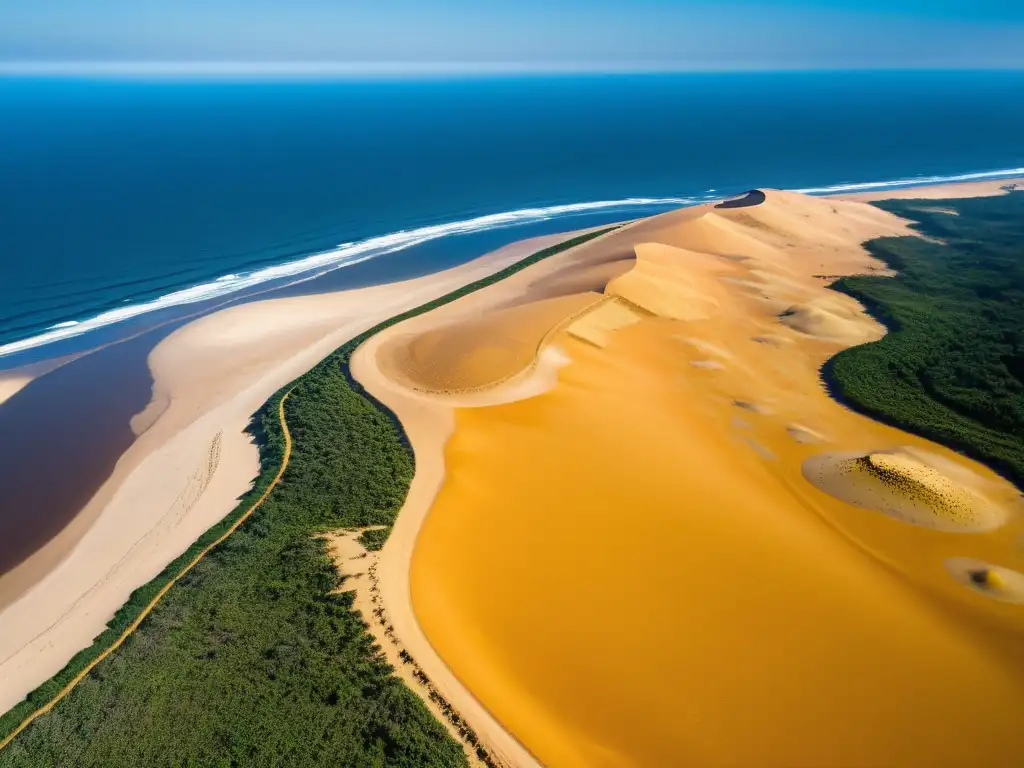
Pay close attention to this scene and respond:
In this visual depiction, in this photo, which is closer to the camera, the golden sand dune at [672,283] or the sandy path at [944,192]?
the golden sand dune at [672,283]

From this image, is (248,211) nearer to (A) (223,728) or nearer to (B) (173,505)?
(B) (173,505)

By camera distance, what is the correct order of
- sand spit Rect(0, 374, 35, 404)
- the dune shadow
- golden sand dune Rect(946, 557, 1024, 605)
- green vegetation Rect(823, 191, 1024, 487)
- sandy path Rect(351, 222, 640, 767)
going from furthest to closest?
1. the dune shadow
2. sand spit Rect(0, 374, 35, 404)
3. green vegetation Rect(823, 191, 1024, 487)
4. golden sand dune Rect(946, 557, 1024, 605)
5. sandy path Rect(351, 222, 640, 767)

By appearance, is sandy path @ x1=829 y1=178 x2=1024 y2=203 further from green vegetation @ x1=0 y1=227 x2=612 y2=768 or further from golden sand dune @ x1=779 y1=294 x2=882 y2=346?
green vegetation @ x1=0 y1=227 x2=612 y2=768

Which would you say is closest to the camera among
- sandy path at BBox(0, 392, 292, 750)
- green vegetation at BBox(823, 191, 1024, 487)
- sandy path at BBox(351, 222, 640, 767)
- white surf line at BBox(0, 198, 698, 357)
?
sandy path at BBox(351, 222, 640, 767)

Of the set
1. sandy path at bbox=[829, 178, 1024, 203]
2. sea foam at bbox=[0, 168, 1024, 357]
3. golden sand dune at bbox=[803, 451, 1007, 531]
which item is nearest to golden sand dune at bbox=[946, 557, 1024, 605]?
golden sand dune at bbox=[803, 451, 1007, 531]

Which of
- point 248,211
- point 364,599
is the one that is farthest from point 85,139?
point 364,599

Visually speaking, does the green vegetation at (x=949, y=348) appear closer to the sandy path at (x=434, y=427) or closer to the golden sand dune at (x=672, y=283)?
the golden sand dune at (x=672, y=283)

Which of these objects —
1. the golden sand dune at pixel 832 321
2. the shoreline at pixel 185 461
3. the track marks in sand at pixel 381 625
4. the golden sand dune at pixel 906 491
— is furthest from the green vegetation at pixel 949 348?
the track marks in sand at pixel 381 625
